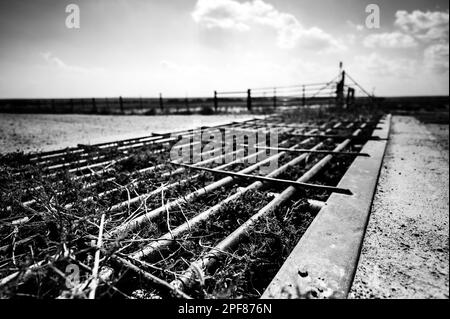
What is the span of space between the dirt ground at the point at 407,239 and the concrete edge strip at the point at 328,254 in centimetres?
8

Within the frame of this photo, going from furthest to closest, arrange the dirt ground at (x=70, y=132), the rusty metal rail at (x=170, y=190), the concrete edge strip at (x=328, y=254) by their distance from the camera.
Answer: the dirt ground at (x=70, y=132)
the rusty metal rail at (x=170, y=190)
the concrete edge strip at (x=328, y=254)

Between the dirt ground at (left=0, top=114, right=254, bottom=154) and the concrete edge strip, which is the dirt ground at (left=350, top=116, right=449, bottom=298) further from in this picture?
the dirt ground at (left=0, top=114, right=254, bottom=154)

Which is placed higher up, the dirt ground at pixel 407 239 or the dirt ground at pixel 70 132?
the dirt ground at pixel 70 132

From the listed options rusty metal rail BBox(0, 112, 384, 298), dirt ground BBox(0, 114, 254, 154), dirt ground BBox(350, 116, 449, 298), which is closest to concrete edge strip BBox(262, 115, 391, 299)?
dirt ground BBox(350, 116, 449, 298)

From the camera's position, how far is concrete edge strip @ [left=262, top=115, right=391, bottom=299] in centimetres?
105

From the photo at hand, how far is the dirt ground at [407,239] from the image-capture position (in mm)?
1139

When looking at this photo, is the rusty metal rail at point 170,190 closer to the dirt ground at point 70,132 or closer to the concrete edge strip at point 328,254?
the concrete edge strip at point 328,254

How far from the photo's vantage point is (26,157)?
11.0ft

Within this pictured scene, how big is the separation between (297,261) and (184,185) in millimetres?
1448

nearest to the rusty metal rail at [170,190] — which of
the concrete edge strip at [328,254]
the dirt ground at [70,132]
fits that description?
the concrete edge strip at [328,254]

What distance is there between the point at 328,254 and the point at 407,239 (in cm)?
71

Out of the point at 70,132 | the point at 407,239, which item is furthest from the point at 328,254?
the point at 70,132
